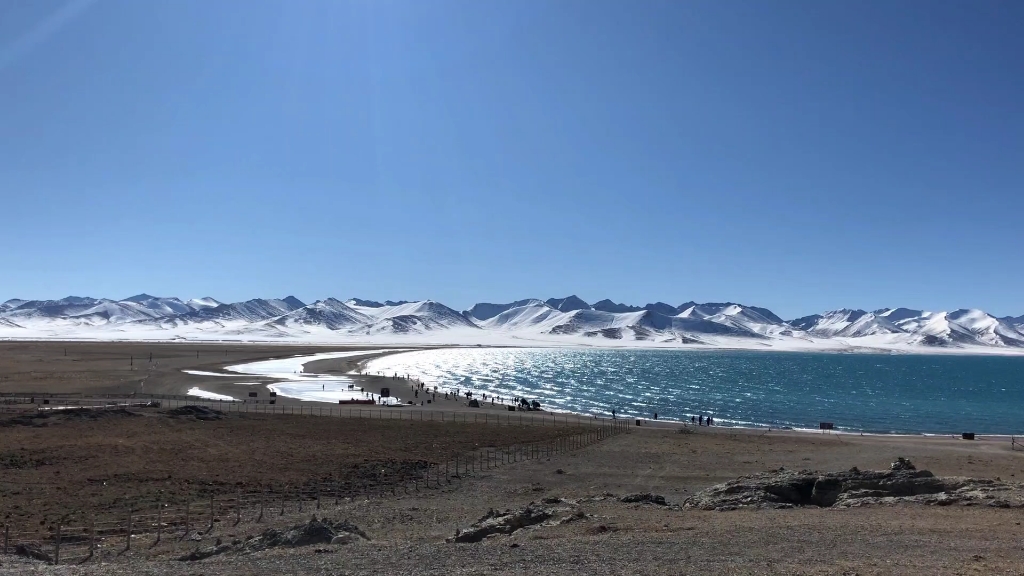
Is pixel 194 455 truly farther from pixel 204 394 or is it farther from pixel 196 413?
pixel 204 394

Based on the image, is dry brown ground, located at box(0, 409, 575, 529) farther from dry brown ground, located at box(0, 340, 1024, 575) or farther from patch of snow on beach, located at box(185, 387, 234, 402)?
patch of snow on beach, located at box(185, 387, 234, 402)

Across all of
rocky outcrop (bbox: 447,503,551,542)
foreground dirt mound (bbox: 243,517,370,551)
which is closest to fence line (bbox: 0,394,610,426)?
rocky outcrop (bbox: 447,503,551,542)

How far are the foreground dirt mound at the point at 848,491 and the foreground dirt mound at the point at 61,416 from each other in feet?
137

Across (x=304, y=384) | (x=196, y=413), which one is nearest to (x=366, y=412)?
(x=196, y=413)

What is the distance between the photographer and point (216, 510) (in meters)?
26.2

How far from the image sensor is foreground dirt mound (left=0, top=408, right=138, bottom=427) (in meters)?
44.7

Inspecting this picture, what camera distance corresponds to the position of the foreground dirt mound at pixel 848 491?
24203 millimetres

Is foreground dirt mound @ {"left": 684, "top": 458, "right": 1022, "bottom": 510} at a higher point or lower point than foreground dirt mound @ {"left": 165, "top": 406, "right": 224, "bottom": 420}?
higher

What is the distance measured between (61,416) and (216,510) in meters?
28.7

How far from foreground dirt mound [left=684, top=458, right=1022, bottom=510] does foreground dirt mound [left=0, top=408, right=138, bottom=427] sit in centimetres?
4188

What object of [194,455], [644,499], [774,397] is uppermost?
[644,499]

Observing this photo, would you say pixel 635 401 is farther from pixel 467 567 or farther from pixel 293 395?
pixel 467 567

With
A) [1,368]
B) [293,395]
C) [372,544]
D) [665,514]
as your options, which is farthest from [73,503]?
[1,368]

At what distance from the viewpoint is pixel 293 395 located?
82250mm
